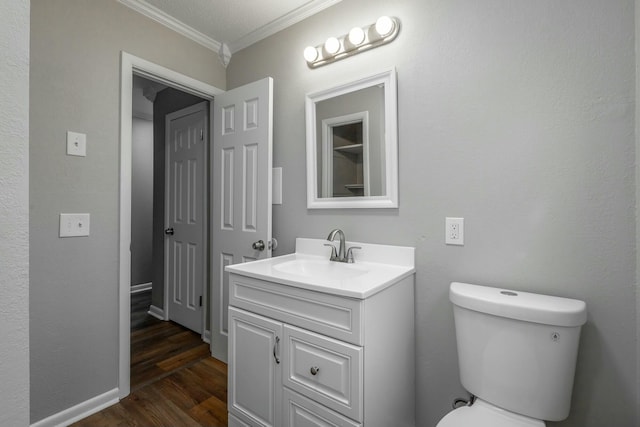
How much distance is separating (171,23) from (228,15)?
0.40m

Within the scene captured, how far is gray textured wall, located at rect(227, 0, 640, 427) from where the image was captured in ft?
3.44

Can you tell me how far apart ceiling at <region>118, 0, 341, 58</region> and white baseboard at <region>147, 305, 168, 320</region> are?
2.52m

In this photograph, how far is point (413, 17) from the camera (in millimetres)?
1469

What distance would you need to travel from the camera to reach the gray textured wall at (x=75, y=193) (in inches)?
57.8

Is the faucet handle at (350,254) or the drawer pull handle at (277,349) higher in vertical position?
the faucet handle at (350,254)

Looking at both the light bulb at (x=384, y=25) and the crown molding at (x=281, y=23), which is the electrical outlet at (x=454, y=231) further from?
the crown molding at (x=281, y=23)

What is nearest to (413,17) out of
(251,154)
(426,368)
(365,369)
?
(251,154)

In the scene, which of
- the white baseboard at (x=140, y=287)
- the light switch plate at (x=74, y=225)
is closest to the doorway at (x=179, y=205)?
the white baseboard at (x=140, y=287)

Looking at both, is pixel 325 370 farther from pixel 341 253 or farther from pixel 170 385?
pixel 170 385

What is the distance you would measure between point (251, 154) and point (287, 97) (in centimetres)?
45

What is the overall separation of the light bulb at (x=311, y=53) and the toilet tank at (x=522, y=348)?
1.52m

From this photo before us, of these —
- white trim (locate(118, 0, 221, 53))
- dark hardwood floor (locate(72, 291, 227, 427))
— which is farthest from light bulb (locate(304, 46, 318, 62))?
dark hardwood floor (locate(72, 291, 227, 427))

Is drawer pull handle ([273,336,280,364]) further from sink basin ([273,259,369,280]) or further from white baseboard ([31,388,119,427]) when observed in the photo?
white baseboard ([31,388,119,427])

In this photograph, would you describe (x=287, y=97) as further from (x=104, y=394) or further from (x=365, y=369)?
(x=104, y=394)
